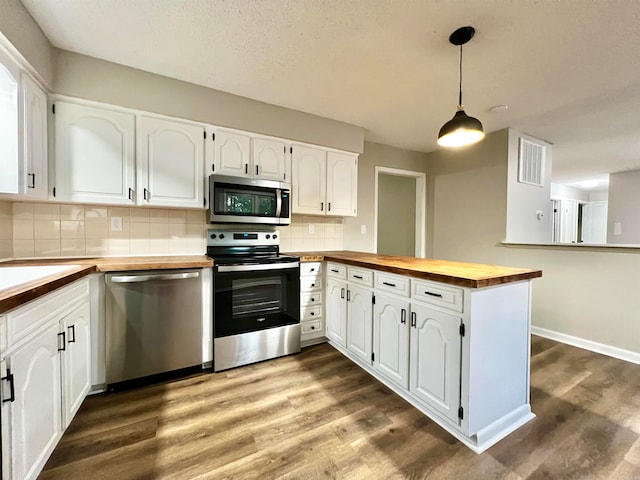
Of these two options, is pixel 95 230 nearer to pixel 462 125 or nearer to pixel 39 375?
pixel 39 375

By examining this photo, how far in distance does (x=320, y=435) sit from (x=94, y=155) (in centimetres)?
252

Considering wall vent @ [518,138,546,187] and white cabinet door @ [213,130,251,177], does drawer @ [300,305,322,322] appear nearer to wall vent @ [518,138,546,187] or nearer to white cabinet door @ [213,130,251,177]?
white cabinet door @ [213,130,251,177]

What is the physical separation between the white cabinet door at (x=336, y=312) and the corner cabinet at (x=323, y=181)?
2.89ft

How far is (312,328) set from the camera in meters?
2.73

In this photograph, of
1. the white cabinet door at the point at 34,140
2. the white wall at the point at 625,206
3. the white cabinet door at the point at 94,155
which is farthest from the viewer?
the white wall at the point at 625,206

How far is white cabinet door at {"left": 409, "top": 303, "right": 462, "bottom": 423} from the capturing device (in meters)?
1.51

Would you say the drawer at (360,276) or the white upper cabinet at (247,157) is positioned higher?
the white upper cabinet at (247,157)

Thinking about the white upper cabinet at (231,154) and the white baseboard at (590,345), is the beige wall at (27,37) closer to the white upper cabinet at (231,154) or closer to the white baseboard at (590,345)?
the white upper cabinet at (231,154)

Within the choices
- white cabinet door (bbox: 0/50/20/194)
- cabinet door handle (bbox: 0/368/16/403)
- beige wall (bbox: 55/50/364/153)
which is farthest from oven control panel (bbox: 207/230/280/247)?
cabinet door handle (bbox: 0/368/16/403)

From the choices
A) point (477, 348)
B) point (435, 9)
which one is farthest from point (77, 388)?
point (435, 9)

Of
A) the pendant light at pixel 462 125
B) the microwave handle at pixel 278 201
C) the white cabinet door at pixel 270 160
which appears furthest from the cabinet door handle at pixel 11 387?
the pendant light at pixel 462 125

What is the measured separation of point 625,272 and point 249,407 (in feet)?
11.4

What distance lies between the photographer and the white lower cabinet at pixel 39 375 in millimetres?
1001

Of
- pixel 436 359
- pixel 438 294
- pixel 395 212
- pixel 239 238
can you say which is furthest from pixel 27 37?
pixel 395 212
